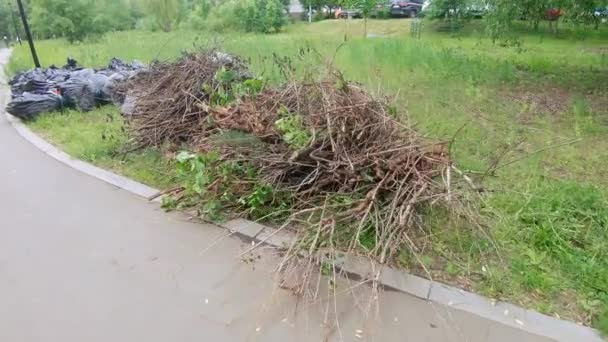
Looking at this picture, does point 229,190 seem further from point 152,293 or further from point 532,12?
point 532,12

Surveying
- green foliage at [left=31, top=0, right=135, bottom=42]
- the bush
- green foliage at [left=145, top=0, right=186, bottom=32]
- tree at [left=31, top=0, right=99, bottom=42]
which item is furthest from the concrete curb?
green foliage at [left=145, top=0, right=186, bottom=32]

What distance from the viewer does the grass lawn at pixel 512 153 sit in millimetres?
2514

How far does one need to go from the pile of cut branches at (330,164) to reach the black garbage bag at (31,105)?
4.01 metres

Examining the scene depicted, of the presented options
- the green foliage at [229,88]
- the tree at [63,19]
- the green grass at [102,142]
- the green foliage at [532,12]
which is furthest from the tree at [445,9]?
the tree at [63,19]

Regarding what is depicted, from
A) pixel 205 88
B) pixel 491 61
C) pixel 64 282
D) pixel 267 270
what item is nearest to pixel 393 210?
pixel 267 270

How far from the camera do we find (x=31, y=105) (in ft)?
21.4

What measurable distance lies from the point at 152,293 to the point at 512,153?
3.74 m

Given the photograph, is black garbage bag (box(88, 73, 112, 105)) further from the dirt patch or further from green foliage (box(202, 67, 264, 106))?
the dirt patch

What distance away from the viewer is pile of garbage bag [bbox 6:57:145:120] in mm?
6559

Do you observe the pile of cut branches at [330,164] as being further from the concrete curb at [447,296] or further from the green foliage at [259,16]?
the green foliage at [259,16]

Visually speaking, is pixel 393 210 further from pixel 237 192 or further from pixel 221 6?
pixel 221 6

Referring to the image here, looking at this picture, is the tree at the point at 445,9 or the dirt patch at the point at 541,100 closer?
the dirt patch at the point at 541,100

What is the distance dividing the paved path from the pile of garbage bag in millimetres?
3494

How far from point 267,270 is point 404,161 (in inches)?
51.0
